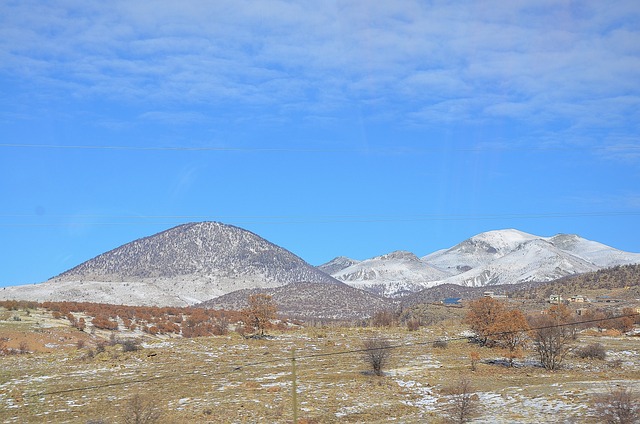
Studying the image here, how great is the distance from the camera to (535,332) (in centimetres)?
4678

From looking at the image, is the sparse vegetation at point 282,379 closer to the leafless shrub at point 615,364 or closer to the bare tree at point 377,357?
the leafless shrub at point 615,364

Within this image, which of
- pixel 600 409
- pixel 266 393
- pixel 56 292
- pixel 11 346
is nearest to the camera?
pixel 600 409

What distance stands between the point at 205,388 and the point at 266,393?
404cm

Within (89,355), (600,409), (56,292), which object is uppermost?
(56,292)

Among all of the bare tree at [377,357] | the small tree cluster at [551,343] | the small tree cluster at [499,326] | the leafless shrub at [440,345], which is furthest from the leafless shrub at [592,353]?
the bare tree at [377,357]

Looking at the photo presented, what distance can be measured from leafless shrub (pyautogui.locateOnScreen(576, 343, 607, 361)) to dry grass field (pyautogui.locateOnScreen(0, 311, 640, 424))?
785 mm

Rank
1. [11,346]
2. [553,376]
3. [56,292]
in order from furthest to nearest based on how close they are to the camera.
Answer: [56,292]
[11,346]
[553,376]

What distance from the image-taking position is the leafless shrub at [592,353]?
46750 millimetres

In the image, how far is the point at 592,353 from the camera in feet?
155

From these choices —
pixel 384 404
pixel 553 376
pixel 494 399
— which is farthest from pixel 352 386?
pixel 553 376

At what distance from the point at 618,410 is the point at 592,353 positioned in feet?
75.8

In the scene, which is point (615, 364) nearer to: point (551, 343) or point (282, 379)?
point (551, 343)

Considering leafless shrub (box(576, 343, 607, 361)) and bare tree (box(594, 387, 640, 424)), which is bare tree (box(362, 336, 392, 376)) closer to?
leafless shrub (box(576, 343, 607, 361))

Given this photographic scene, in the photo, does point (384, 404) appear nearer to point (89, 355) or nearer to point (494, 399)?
point (494, 399)
